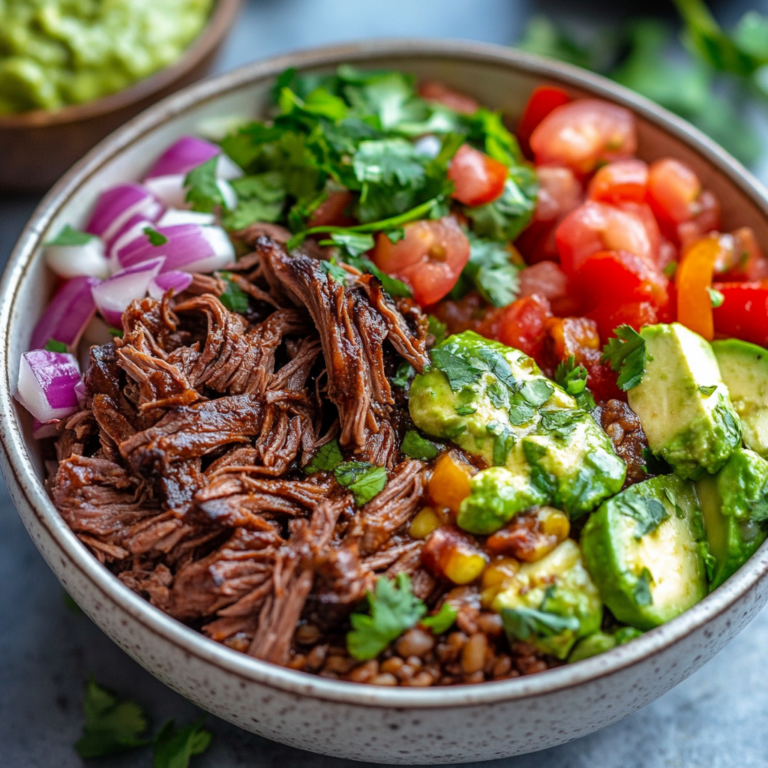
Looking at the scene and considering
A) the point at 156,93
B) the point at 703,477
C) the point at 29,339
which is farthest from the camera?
the point at 156,93

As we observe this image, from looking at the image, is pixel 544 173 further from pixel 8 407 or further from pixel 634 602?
pixel 8 407

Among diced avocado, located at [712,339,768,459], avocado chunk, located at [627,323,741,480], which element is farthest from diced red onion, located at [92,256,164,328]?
diced avocado, located at [712,339,768,459]

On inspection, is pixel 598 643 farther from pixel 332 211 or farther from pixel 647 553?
pixel 332 211

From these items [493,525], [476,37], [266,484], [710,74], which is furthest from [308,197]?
[710,74]

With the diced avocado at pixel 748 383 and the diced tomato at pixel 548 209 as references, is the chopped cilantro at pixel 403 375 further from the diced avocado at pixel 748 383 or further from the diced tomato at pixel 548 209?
the diced avocado at pixel 748 383

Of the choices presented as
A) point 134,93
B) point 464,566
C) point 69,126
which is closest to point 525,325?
point 464,566

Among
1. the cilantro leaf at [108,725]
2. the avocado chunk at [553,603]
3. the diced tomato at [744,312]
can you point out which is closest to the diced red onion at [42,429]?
the cilantro leaf at [108,725]
